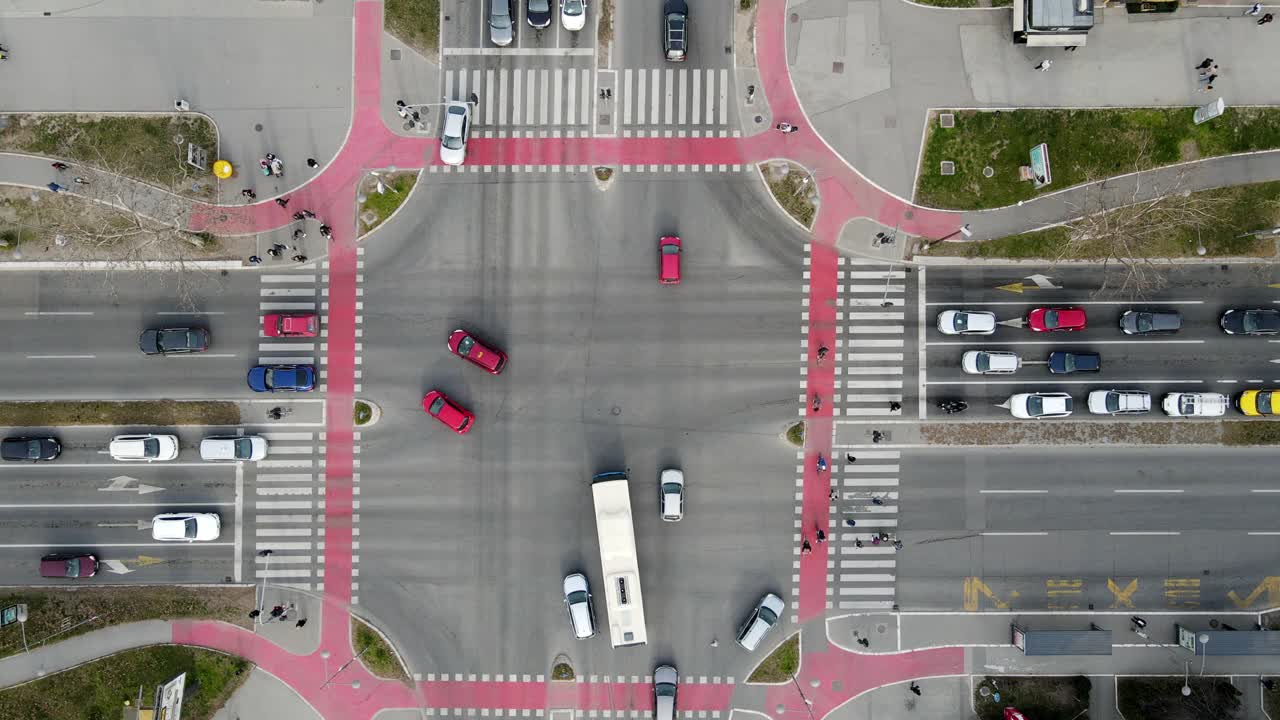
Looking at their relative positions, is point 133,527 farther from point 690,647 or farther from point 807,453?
point 807,453

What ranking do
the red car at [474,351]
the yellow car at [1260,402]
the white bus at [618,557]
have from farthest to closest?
the yellow car at [1260,402]
the red car at [474,351]
the white bus at [618,557]

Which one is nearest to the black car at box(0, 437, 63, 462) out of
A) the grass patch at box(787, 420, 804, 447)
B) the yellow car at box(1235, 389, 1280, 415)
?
the grass patch at box(787, 420, 804, 447)

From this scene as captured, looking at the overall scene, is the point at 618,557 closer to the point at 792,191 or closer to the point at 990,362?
the point at 792,191

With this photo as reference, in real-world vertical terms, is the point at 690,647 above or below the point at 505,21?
below

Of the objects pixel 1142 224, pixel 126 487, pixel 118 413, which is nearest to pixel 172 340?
pixel 118 413

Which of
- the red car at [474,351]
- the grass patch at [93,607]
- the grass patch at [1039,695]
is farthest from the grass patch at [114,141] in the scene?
the grass patch at [1039,695]

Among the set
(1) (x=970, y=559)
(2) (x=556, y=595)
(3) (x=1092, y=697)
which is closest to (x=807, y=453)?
(1) (x=970, y=559)

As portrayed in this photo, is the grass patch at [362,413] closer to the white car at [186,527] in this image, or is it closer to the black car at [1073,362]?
the white car at [186,527]

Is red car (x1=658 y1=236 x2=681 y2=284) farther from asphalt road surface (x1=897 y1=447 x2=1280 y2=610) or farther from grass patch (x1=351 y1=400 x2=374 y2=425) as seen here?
grass patch (x1=351 y1=400 x2=374 y2=425)
